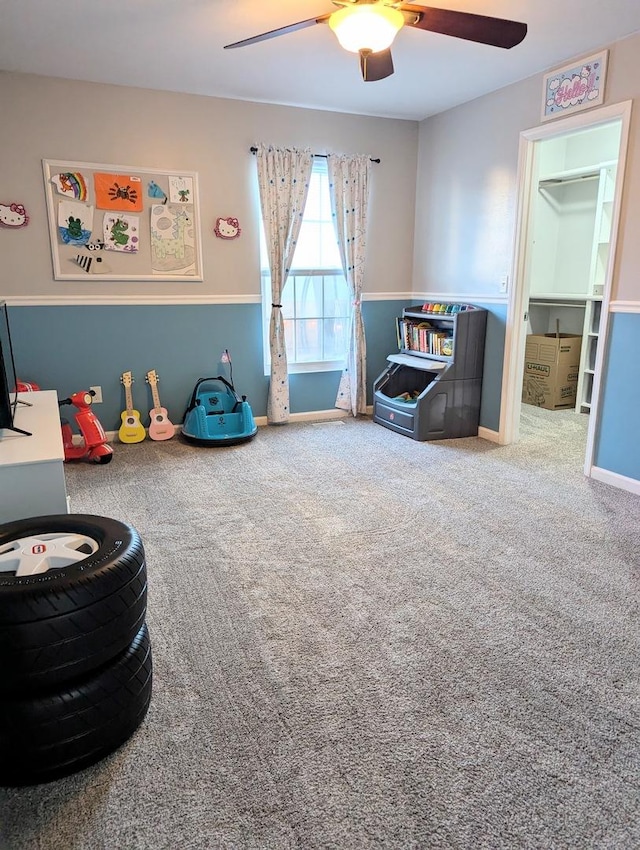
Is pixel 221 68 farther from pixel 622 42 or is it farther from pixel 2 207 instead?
pixel 622 42

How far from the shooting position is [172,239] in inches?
165

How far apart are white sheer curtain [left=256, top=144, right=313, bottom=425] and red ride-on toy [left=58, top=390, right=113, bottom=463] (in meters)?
1.46

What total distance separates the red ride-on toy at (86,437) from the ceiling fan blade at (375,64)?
102 inches

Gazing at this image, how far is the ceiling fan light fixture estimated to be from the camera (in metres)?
2.27

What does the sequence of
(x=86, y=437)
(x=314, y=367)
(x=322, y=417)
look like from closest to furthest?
1. (x=86, y=437)
2. (x=314, y=367)
3. (x=322, y=417)

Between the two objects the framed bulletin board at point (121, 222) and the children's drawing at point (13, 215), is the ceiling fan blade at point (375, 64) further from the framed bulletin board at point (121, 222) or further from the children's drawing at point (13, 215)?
the children's drawing at point (13, 215)

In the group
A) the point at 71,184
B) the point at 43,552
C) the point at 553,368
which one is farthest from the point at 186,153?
the point at 553,368

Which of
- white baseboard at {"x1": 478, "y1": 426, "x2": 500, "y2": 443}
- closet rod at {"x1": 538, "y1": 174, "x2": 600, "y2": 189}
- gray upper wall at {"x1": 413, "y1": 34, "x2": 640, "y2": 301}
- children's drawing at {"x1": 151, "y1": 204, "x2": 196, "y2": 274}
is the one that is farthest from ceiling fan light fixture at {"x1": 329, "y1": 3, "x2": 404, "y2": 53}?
closet rod at {"x1": 538, "y1": 174, "x2": 600, "y2": 189}

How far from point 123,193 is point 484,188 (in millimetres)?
2642

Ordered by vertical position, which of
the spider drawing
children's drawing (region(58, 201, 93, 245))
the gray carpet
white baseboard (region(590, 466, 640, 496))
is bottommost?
the gray carpet

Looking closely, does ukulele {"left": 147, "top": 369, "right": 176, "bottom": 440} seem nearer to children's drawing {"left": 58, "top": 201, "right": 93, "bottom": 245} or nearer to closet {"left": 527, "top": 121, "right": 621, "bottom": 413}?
children's drawing {"left": 58, "top": 201, "right": 93, "bottom": 245}

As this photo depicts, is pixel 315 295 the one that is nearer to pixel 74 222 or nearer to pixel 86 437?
pixel 74 222

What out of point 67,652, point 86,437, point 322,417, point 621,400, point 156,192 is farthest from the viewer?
point 322,417

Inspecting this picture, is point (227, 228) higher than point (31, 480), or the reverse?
point (227, 228)
